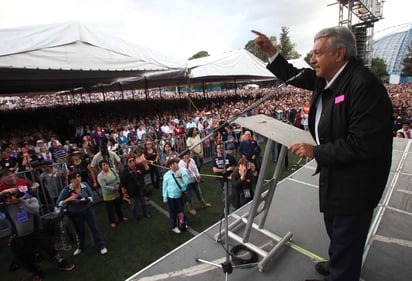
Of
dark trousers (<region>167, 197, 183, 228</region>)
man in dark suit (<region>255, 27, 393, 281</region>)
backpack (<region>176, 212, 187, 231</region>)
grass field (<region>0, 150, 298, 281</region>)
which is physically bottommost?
grass field (<region>0, 150, 298, 281</region>)

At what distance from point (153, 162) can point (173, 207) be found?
215cm

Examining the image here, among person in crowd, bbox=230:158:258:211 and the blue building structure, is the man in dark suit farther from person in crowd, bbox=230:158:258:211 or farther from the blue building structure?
the blue building structure

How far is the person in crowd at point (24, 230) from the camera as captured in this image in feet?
10.8

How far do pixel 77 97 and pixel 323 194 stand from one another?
5933 centimetres

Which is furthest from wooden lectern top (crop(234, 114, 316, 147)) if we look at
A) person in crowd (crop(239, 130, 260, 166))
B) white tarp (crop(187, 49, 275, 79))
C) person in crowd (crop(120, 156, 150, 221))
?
white tarp (crop(187, 49, 275, 79))

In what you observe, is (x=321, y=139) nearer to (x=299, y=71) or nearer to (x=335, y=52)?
(x=335, y=52)

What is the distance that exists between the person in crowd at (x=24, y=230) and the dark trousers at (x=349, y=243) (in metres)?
4.09

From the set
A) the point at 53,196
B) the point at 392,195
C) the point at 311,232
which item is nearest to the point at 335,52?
the point at 311,232

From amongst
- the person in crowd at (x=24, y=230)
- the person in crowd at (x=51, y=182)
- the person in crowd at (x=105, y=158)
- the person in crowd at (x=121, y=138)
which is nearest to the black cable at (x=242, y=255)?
the person in crowd at (x=24, y=230)

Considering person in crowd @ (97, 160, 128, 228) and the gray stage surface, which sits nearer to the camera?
the gray stage surface

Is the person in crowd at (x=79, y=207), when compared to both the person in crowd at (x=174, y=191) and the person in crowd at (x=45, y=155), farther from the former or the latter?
the person in crowd at (x=45, y=155)

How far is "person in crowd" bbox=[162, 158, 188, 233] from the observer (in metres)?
4.55

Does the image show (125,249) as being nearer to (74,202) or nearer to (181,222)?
(181,222)

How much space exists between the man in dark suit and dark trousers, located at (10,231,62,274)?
4.12 metres
